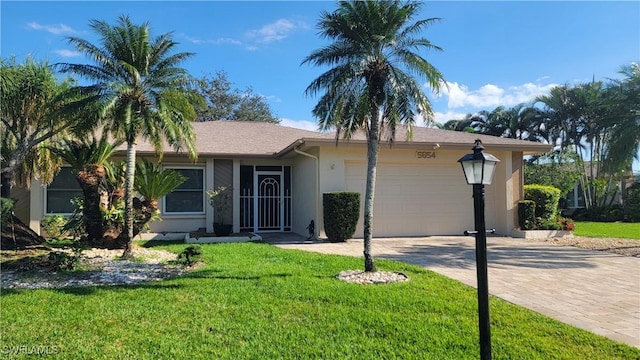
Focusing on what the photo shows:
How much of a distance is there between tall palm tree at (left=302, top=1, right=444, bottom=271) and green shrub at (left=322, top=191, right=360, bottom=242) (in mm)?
Result: 4689

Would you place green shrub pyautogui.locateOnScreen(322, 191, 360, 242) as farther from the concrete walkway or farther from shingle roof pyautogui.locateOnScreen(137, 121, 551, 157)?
shingle roof pyautogui.locateOnScreen(137, 121, 551, 157)

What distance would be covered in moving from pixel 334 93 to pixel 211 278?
4.06m

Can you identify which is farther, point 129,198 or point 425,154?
point 425,154

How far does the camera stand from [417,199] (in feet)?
47.5

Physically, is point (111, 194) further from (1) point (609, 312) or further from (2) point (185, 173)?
(1) point (609, 312)

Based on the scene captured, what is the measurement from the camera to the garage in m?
14.1

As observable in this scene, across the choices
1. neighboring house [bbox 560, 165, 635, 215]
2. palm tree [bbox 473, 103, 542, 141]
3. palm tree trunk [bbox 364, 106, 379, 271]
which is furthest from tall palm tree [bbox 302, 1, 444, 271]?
palm tree [bbox 473, 103, 542, 141]

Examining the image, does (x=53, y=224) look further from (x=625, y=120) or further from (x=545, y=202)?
(x=625, y=120)

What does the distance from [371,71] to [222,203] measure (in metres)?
9.29

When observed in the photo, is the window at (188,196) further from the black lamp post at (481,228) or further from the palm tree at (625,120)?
the palm tree at (625,120)

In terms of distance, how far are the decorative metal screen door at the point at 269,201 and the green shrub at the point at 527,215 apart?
8759 mm

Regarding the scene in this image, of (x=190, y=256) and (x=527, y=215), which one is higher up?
(x=527, y=215)

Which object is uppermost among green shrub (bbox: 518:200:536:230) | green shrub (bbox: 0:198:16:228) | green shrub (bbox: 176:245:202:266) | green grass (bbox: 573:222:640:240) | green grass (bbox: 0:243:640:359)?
green shrub (bbox: 0:198:16:228)

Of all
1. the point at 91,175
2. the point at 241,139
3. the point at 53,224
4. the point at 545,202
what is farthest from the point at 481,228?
the point at 241,139
